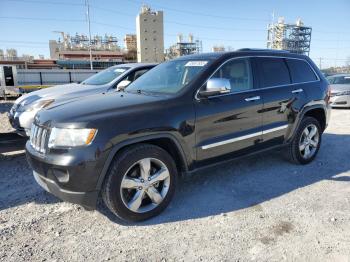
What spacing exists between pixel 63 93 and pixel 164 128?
399 centimetres

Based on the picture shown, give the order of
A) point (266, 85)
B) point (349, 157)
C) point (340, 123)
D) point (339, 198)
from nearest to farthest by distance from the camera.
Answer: point (339, 198) → point (266, 85) → point (349, 157) → point (340, 123)

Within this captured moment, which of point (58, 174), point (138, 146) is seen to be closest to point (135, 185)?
point (138, 146)

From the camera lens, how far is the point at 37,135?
10.7 feet

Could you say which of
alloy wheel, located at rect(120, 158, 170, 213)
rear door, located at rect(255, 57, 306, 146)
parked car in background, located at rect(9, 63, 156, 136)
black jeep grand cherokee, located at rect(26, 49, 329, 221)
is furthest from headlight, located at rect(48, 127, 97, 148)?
rear door, located at rect(255, 57, 306, 146)

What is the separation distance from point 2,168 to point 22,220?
2.03 meters

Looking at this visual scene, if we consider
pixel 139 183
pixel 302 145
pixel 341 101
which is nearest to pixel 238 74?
pixel 302 145

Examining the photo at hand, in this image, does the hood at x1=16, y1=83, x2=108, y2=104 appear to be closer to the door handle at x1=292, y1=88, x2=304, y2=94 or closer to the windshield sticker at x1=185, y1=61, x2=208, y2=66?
the windshield sticker at x1=185, y1=61, x2=208, y2=66

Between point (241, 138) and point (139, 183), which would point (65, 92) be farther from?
→ point (241, 138)

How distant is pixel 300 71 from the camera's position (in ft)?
16.2

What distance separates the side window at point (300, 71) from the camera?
15.8 ft

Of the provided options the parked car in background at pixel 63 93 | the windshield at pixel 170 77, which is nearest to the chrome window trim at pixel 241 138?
the windshield at pixel 170 77

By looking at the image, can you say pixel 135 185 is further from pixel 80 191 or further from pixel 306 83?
pixel 306 83

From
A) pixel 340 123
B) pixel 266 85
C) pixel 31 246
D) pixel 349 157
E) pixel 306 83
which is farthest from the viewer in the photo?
pixel 340 123

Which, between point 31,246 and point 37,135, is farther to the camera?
point 37,135
